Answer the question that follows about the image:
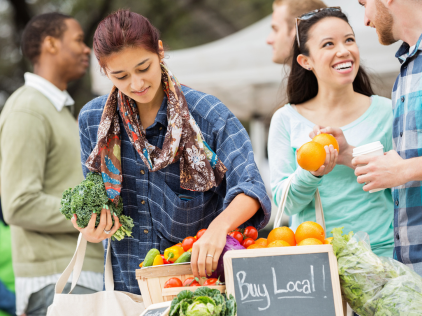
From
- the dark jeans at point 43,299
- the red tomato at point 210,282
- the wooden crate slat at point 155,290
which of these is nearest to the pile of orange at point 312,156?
the red tomato at point 210,282

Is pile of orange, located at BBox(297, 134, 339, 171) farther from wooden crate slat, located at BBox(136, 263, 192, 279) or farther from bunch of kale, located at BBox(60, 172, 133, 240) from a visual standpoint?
bunch of kale, located at BBox(60, 172, 133, 240)

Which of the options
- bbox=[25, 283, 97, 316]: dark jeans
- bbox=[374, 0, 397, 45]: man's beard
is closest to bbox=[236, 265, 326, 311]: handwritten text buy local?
bbox=[374, 0, 397, 45]: man's beard

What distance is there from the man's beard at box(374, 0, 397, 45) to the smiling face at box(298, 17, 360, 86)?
221mm

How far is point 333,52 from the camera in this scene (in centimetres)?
247

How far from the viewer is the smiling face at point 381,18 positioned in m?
2.19

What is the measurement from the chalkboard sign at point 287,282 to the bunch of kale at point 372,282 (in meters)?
0.06

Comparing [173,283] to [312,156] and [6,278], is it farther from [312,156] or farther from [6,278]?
[6,278]

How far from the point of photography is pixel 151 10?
1269cm

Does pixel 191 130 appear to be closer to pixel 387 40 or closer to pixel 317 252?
pixel 317 252

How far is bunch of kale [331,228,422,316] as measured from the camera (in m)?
1.67

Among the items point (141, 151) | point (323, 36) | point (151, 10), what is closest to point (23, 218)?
point (141, 151)

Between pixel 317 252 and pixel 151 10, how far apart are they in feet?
39.4

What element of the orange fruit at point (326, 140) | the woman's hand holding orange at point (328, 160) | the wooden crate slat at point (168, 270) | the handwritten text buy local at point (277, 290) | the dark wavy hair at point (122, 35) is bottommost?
the handwritten text buy local at point (277, 290)

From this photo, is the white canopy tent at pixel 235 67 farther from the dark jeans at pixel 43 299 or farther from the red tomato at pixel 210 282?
the red tomato at pixel 210 282
